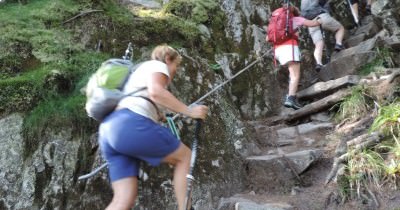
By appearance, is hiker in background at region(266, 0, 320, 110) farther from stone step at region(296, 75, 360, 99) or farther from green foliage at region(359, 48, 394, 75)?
green foliage at region(359, 48, 394, 75)

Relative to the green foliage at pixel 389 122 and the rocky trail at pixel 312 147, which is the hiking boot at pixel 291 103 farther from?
the green foliage at pixel 389 122

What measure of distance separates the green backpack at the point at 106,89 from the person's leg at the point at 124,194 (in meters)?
0.60

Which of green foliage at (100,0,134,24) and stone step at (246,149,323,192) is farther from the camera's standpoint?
green foliage at (100,0,134,24)

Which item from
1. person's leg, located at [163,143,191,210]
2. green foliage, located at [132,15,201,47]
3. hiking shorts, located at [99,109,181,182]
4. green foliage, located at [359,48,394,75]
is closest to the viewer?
hiking shorts, located at [99,109,181,182]

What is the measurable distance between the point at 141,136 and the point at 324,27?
7.25m

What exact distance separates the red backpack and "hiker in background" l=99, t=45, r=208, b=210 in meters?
4.51

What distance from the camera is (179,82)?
21.4 feet

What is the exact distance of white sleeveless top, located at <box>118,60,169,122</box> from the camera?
3.58 metres

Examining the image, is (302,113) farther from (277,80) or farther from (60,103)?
(60,103)

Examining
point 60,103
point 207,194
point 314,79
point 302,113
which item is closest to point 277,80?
point 314,79

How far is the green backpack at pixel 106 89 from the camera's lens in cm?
363

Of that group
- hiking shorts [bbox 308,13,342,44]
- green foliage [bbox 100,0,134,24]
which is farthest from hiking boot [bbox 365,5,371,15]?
green foliage [bbox 100,0,134,24]

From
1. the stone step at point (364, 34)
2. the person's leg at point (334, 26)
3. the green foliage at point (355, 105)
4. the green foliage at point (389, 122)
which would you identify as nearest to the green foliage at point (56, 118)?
the green foliage at point (389, 122)

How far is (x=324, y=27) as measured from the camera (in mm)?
9578
